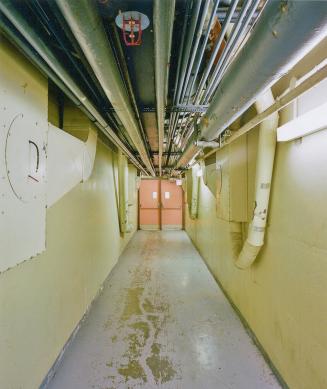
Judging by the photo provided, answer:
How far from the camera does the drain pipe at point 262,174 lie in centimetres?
159

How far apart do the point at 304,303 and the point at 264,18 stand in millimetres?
1453

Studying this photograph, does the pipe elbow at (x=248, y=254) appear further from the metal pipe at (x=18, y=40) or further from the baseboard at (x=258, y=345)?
the metal pipe at (x=18, y=40)

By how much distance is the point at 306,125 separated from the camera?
1.26 m

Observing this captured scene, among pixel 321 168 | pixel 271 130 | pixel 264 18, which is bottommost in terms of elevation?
pixel 321 168

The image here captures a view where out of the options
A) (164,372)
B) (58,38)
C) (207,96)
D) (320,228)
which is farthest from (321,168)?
(164,372)

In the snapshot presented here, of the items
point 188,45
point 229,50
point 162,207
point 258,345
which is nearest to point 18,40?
point 188,45

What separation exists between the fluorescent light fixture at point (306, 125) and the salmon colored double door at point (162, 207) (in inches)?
294

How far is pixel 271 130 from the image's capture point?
1634 mm

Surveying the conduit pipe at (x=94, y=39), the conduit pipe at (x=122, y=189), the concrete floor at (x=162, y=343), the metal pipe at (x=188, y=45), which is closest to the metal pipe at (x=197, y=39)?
the metal pipe at (x=188, y=45)

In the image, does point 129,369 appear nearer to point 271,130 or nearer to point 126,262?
point 271,130

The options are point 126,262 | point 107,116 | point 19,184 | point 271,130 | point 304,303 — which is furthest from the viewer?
point 126,262

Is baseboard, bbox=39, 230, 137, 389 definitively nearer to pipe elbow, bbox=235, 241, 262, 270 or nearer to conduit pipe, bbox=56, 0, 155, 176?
pipe elbow, bbox=235, 241, 262, 270

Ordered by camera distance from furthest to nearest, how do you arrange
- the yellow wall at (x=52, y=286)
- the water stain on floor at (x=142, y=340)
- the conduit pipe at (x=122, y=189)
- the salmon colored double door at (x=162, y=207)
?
the salmon colored double door at (x=162, y=207)
the conduit pipe at (x=122, y=189)
the water stain on floor at (x=142, y=340)
the yellow wall at (x=52, y=286)

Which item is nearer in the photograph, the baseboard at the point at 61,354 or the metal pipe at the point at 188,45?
the metal pipe at the point at 188,45
